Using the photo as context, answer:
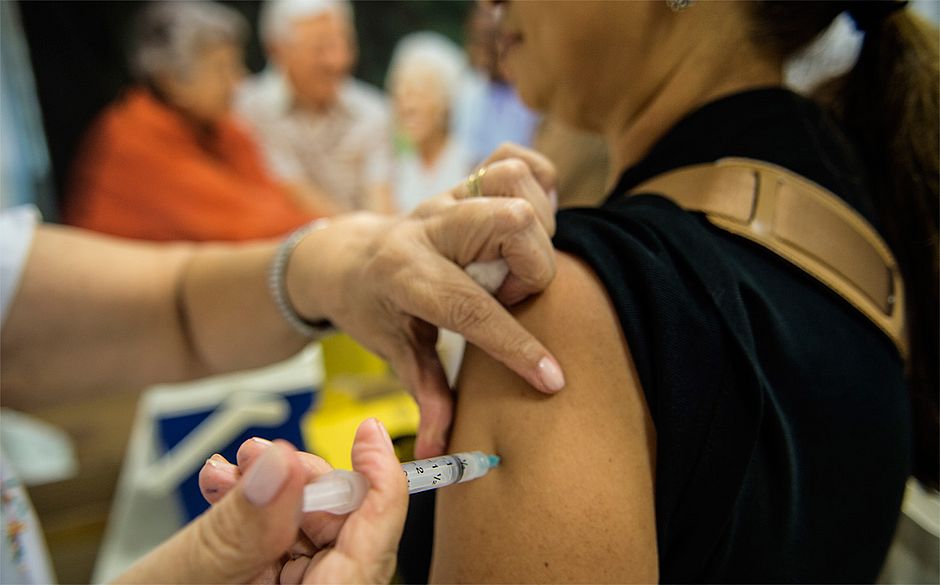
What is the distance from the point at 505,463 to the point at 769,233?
35 centimetres

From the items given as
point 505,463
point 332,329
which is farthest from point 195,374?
point 505,463

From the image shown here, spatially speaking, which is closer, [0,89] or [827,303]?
[827,303]

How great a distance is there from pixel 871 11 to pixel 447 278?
657mm

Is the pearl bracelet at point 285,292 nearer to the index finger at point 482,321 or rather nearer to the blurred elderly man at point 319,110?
the index finger at point 482,321

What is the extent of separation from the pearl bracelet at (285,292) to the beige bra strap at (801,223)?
561 mm

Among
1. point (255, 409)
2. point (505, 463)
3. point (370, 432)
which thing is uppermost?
point (370, 432)

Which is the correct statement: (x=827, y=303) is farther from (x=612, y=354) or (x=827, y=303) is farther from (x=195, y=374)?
(x=195, y=374)

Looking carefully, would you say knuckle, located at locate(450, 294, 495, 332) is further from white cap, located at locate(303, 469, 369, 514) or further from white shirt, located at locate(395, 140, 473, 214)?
white shirt, located at locate(395, 140, 473, 214)

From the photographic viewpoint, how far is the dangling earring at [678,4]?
2.40ft

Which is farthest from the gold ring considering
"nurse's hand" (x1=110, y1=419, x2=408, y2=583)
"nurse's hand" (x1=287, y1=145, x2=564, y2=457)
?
"nurse's hand" (x1=110, y1=419, x2=408, y2=583)

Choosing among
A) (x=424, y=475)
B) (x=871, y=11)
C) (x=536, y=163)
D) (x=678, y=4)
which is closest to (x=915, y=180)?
(x=871, y=11)

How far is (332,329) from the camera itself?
1.01 meters

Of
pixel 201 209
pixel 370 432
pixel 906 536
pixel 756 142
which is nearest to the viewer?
pixel 370 432

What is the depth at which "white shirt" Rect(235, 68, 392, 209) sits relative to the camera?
2217 mm
